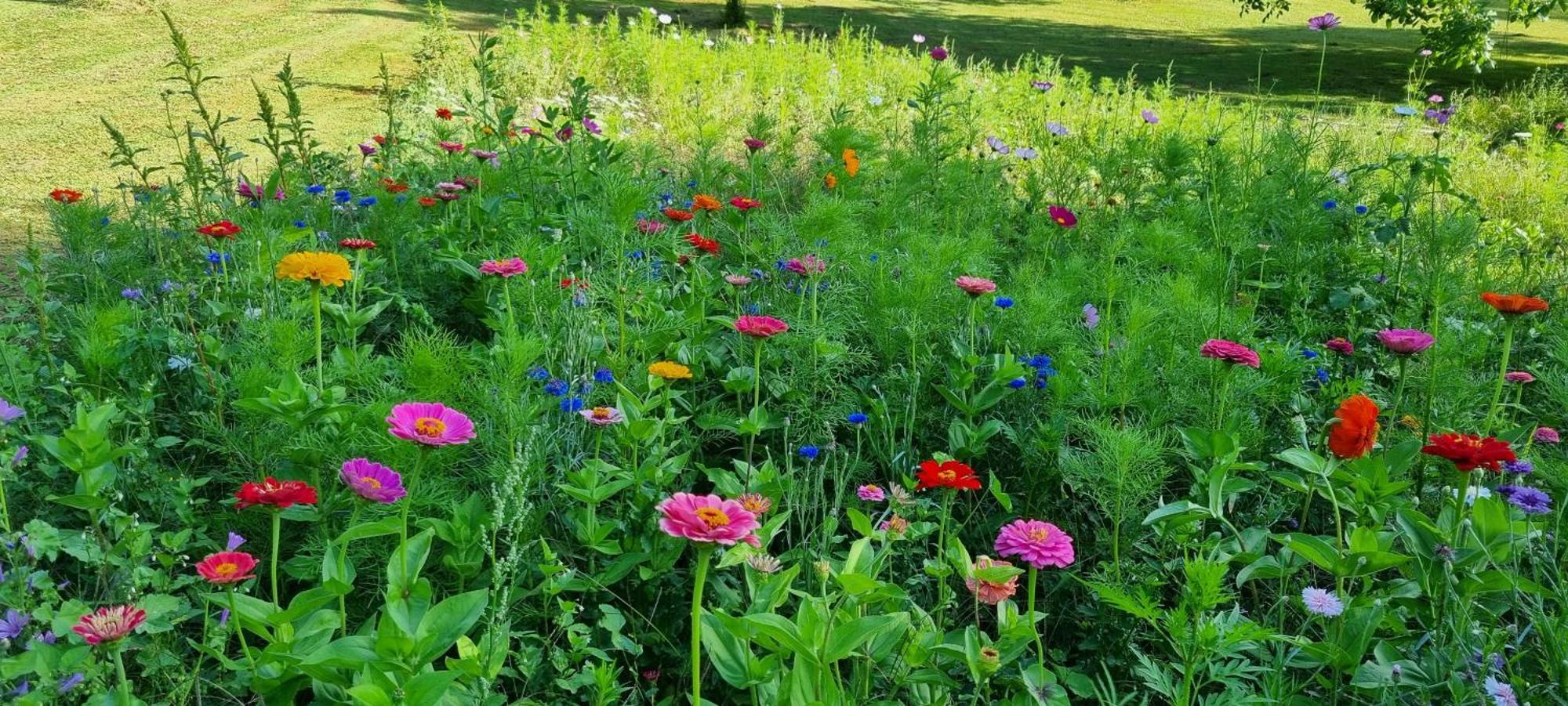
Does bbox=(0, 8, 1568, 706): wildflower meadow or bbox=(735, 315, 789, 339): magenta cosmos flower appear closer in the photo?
bbox=(0, 8, 1568, 706): wildflower meadow

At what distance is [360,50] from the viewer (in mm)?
8938

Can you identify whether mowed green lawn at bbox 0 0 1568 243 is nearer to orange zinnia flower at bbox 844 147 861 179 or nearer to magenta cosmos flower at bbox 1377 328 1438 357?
orange zinnia flower at bbox 844 147 861 179

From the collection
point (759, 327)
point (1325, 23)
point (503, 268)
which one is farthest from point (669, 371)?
point (1325, 23)

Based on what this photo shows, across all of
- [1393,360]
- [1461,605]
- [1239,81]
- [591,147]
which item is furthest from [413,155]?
[1239,81]

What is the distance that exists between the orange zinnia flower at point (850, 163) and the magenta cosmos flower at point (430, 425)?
8.46 ft

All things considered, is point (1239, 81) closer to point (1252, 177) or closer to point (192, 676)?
point (1252, 177)

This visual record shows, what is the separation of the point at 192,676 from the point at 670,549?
78 cm

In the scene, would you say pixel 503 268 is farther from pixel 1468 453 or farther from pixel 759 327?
pixel 1468 453

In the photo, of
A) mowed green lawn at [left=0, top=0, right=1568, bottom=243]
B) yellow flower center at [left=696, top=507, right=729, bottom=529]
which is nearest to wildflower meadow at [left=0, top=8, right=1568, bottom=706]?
yellow flower center at [left=696, top=507, right=729, bottom=529]

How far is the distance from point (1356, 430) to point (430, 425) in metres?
1.47

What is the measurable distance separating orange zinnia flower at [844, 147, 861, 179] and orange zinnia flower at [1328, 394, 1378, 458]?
7.94ft

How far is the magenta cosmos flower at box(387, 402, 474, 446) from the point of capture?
145cm

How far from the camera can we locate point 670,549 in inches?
76.5

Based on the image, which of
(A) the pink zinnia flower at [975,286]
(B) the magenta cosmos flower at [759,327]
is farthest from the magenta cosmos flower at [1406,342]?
(B) the magenta cosmos flower at [759,327]
